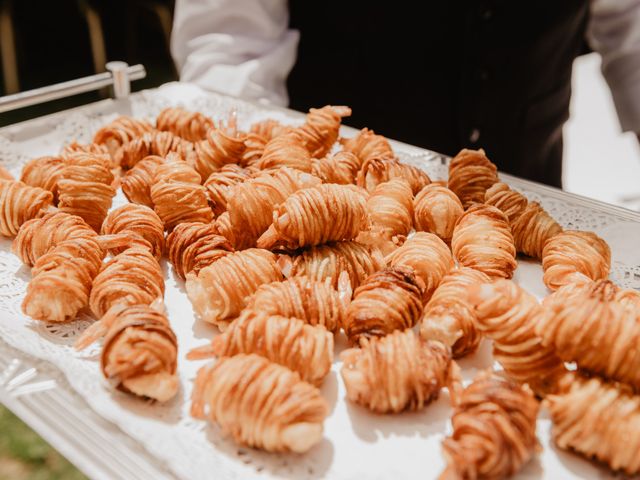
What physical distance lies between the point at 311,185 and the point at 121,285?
0.47m

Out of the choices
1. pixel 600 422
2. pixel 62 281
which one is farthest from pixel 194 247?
pixel 600 422

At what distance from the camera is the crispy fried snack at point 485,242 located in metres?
1.27

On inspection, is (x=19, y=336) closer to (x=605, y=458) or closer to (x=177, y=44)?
(x=605, y=458)

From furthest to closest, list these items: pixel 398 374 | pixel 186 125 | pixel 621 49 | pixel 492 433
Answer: pixel 621 49 → pixel 186 125 → pixel 398 374 → pixel 492 433

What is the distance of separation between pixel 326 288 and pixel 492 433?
402 mm

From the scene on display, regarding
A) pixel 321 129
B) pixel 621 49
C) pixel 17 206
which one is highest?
pixel 621 49

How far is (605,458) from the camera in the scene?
876 millimetres

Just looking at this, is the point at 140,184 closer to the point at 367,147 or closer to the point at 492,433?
the point at 367,147

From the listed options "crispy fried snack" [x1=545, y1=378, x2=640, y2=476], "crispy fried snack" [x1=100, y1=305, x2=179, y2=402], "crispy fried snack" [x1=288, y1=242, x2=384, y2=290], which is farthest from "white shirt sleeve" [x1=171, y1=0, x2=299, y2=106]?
"crispy fried snack" [x1=545, y1=378, x2=640, y2=476]

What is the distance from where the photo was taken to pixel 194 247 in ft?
4.21

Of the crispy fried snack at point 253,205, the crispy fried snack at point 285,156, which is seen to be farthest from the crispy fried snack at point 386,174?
the crispy fried snack at point 253,205

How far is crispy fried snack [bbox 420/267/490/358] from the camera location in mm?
1060

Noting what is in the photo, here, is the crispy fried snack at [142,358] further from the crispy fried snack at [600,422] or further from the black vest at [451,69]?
the black vest at [451,69]

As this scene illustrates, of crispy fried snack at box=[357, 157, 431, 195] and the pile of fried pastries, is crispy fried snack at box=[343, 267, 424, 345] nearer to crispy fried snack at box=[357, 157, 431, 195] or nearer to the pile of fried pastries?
the pile of fried pastries
